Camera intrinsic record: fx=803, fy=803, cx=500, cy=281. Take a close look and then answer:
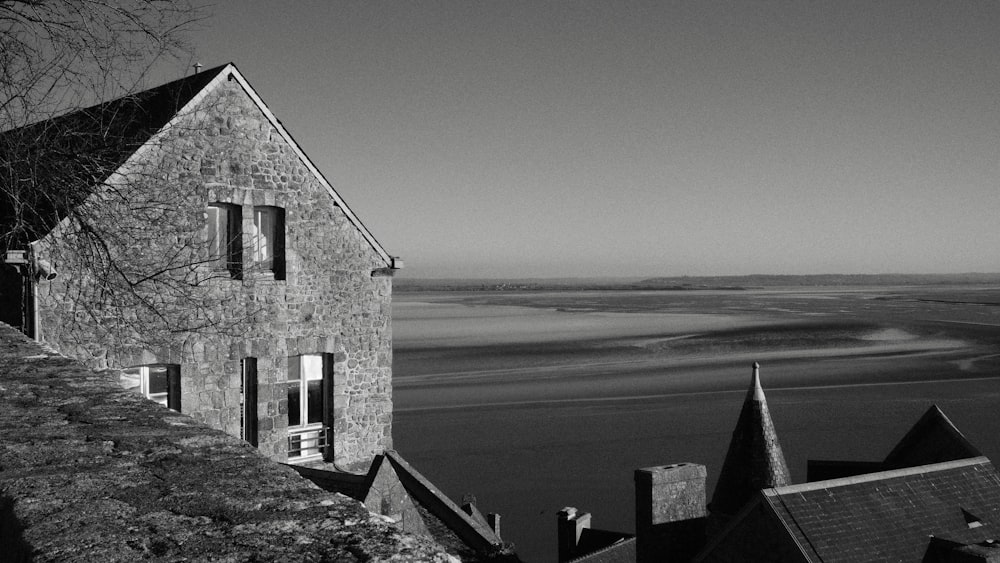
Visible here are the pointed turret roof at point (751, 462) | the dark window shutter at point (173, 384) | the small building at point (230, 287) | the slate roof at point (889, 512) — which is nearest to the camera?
the small building at point (230, 287)

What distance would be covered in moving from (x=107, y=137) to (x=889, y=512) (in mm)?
12631

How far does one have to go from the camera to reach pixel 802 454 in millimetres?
31844

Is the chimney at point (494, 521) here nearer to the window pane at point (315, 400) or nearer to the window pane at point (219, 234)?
the window pane at point (315, 400)

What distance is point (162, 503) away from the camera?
277cm

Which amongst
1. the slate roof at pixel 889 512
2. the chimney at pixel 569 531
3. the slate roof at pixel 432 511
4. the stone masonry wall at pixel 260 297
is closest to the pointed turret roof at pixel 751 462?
the slate roof at pixel 889 512

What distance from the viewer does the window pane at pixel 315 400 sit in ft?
43.3

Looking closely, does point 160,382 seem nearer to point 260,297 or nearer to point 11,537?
point 260,297

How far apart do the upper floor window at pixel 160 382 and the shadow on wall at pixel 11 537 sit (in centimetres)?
911

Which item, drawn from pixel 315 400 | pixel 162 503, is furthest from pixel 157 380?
pixel 162 503

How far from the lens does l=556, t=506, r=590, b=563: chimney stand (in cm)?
1759

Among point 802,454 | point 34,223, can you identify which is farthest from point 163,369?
point 802,454

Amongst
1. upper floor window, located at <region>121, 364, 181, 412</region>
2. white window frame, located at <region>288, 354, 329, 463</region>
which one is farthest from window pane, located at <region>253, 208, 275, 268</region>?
upper floor window, located at <region>121, 364, 181, 412</region>

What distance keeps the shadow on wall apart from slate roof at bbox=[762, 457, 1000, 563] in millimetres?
10644

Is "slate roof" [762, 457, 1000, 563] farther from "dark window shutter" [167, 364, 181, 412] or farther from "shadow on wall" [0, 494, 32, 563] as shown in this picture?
"shadow on wall" [0, 494, 32, 563]
